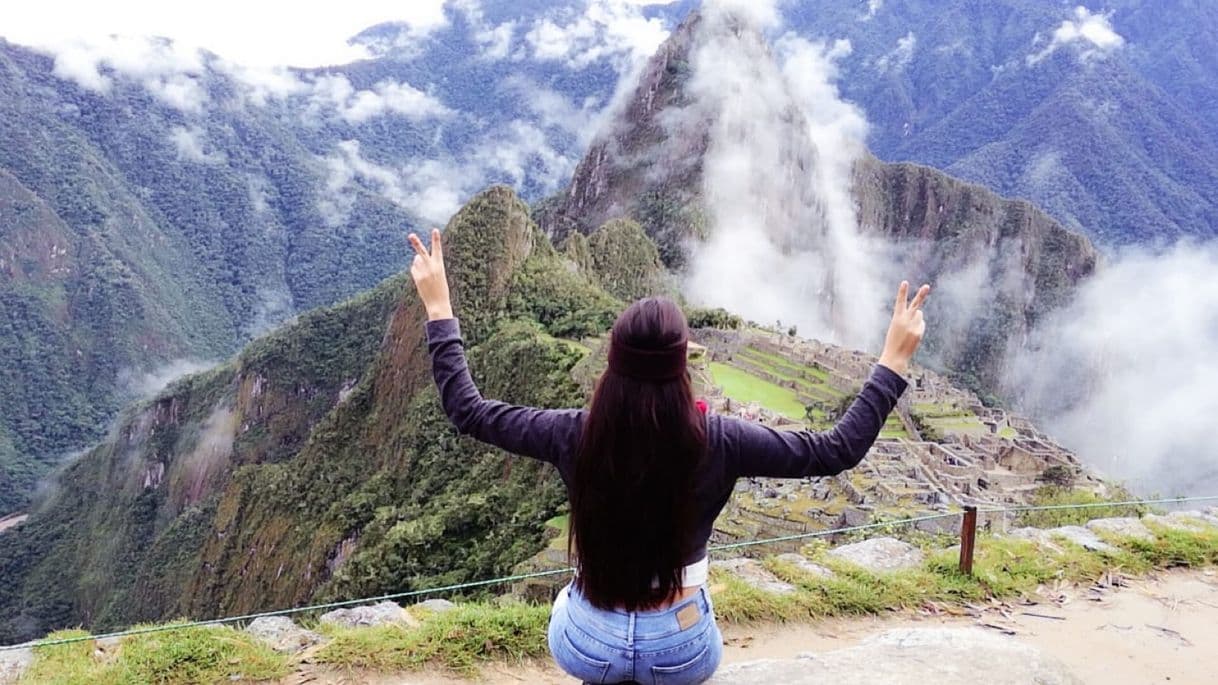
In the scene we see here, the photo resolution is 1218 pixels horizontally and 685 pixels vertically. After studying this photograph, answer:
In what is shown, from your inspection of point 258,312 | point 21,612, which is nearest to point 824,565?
point 21,612

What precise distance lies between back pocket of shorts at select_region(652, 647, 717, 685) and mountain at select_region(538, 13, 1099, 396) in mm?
74701

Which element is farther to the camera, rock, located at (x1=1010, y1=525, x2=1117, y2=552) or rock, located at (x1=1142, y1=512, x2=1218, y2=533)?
rock, located at (x1=1142, y1=512, x2=1218, y2=533)

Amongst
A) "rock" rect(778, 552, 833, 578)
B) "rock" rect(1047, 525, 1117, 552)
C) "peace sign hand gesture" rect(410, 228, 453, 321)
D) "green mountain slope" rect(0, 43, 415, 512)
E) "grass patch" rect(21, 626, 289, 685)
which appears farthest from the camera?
"green mountain slope" rect(0, 43, 415, 512)

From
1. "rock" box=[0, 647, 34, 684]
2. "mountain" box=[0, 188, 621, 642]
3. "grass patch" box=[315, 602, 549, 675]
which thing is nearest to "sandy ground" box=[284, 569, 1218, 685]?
"grass patch" box=[315, 602, 549, 675]

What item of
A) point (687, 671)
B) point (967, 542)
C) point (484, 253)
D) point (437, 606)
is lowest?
point (484, 253)

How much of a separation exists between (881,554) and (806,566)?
74 centimetres

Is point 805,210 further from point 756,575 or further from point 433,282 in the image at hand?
point 433,282

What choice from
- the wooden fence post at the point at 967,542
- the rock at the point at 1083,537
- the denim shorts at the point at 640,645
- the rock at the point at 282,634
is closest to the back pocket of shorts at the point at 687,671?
the denim shorts at the point at 640,645

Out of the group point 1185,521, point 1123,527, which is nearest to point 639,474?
point 1123,527

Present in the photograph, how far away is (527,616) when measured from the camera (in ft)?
17.0

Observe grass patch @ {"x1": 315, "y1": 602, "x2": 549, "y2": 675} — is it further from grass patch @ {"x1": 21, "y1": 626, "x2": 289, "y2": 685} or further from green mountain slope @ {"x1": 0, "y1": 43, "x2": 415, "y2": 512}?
green mountain slope @ {"x1": 0, "y1": 43, "x2": 415, "y2": 512}

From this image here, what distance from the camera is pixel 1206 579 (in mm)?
6680

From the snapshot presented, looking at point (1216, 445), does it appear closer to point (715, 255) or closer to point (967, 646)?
point (715, 255)

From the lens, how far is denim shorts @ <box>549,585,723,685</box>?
9.72 feet
